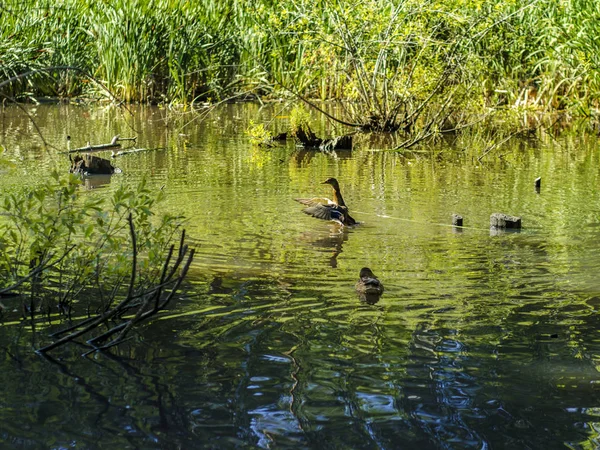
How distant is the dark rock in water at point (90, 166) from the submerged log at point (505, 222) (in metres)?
4.99

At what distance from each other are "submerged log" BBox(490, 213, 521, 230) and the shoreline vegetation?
530cm

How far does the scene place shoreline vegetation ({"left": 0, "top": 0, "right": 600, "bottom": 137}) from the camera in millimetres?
14742

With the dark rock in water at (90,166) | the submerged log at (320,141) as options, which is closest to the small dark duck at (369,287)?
the dark rock in water at (90,166)

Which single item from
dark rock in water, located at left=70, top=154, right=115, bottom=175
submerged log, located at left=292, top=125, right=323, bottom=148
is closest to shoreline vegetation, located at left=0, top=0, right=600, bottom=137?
submerged log, located at left=292, top=125, right=323, bottom=148

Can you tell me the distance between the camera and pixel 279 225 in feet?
28.3

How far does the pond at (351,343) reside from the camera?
13.9ft

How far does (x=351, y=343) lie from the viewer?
529cm

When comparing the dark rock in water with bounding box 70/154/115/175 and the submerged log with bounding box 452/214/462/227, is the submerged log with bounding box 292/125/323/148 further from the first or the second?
the submerged log with bounding box 452/214/462/227

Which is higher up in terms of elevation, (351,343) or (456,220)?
(456,220)

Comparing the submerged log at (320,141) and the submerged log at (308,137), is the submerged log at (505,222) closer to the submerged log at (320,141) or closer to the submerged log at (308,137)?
the submerged log at (320,141)

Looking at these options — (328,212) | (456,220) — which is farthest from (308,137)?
(456,220)

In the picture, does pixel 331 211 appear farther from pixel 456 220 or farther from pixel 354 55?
pixel 354 55

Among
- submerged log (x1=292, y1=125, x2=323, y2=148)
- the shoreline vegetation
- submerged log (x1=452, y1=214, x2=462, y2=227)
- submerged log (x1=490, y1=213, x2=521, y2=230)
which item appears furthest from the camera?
submerged log (x1=292, y1=125, x2=323, y2=148)

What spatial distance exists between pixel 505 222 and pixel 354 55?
24.7ft
